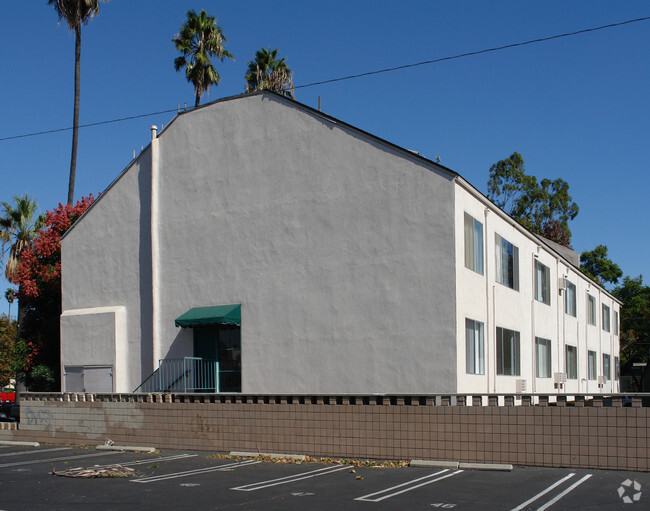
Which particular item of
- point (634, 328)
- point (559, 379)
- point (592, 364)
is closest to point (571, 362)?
point (559, 379)

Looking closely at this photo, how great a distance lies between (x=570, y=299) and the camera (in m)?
30.3

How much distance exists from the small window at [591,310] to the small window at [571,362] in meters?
3.75

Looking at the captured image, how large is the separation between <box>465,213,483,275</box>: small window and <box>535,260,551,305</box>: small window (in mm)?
6595

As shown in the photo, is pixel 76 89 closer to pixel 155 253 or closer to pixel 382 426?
pixel 155 253

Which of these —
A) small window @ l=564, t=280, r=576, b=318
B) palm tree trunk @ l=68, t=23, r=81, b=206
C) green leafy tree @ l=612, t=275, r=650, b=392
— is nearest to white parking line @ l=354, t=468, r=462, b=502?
small window @ l=564, t=280, r=576, b=318

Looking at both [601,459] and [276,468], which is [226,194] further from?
[601,459]

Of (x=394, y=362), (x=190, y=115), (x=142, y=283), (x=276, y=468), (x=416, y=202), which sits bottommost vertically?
(x=276, y=468)

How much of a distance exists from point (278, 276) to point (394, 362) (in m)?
4.36

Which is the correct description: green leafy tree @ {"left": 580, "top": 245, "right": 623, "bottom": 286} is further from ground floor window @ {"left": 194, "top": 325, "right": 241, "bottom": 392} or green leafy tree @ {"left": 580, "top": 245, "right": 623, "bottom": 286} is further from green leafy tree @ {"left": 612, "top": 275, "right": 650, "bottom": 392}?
ground floor window @ {"left": 194, "top": 325, "right": 241, "bottom": 392}

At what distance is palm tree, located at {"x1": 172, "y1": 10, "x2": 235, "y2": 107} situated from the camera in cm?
3831

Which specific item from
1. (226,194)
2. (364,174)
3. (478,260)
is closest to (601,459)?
(478,260)

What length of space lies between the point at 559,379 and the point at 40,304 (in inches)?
793

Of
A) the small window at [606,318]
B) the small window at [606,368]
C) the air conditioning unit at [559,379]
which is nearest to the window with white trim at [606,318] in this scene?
the small window at [606,318]

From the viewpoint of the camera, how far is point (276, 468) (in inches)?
A: 584
